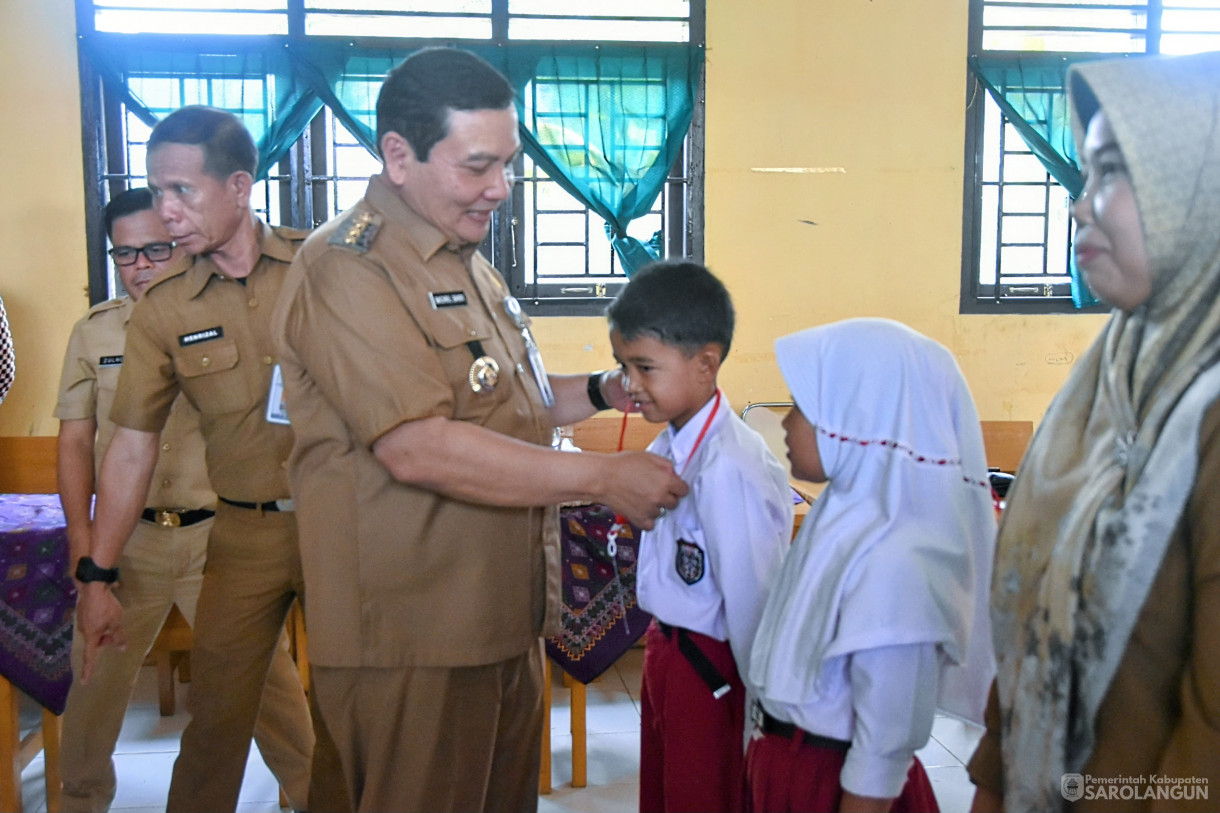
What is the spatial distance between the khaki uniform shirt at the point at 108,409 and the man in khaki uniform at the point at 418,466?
921 millimetres

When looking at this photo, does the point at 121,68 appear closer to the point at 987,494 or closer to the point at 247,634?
the point at 247,634

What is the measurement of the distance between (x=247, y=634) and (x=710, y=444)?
1.14 metres

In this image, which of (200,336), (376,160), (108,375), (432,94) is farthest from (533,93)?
(432,94)

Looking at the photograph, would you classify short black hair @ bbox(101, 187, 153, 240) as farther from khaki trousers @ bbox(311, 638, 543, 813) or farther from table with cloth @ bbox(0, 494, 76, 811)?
khaki trousers @ bbox(311, 638, 543, 813)

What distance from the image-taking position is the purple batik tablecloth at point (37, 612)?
7.80ft

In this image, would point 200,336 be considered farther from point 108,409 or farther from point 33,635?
point 33,635

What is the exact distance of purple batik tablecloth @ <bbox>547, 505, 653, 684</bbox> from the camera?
2553mm

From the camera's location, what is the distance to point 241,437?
2.01 meters

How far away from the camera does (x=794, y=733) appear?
4.37ft

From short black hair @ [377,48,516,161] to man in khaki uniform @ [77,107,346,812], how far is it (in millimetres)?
688

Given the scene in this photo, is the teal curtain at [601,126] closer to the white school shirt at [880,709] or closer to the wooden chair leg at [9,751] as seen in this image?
the wooden chair leg at [9,751]

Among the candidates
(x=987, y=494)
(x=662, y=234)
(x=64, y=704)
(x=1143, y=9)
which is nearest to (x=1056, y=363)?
(x=1143, y=9)

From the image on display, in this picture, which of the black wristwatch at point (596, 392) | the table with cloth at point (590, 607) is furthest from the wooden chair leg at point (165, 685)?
the black wristwatch at point (596, 392)

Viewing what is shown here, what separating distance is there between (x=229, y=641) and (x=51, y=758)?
0.88m
